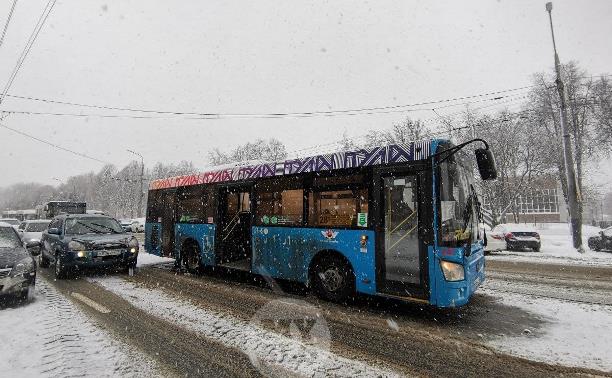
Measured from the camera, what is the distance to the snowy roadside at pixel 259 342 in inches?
151

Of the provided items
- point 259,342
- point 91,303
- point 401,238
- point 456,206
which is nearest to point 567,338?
point 456,206

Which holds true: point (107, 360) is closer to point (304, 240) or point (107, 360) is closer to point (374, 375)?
point (374, 375)

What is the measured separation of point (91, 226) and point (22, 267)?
3776mm

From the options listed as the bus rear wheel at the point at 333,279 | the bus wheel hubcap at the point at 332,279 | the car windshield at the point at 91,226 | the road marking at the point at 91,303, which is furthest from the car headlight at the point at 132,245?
the bus wheel hubcap at the point at 332,279

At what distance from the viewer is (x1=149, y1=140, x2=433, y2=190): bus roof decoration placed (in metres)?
5.74

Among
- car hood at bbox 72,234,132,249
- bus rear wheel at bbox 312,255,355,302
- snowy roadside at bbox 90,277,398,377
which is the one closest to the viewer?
snowy roadside at bbox 90,277,398,377

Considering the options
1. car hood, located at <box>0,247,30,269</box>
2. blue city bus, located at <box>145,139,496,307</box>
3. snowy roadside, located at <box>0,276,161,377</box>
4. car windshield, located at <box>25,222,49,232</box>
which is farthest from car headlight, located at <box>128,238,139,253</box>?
car windshield, located at <box>25,222,49,232</box>

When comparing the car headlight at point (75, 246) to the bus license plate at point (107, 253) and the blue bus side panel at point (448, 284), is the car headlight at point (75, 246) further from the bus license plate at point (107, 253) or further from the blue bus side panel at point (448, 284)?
Result: the blue bus side panel at point (448, 284)

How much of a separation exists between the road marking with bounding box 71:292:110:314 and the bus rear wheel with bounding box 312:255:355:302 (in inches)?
154

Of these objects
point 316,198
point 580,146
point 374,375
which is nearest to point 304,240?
point 316,198

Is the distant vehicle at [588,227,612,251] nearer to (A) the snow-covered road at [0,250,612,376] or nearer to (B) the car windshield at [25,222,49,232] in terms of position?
(A) the snow-covered road at [0,250,612,376]

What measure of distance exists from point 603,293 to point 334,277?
5.96 metres

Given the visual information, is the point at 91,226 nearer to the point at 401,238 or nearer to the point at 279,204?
the point at 279,204

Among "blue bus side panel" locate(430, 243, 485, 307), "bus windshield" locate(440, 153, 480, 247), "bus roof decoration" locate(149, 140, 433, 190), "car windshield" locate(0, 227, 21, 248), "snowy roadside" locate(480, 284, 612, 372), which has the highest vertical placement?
"bus roof decoration" locate(149, 140, 433, 190)
